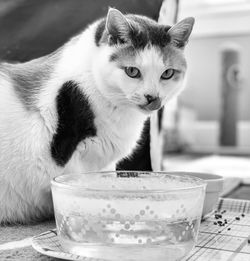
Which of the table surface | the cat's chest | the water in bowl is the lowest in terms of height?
the table surface

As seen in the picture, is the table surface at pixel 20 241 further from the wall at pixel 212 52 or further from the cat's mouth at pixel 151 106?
the wall at pixel 212 52

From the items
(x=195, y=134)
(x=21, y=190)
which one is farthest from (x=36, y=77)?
(x=195, y=134)

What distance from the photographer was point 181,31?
705mm

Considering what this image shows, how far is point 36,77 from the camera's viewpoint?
69cm

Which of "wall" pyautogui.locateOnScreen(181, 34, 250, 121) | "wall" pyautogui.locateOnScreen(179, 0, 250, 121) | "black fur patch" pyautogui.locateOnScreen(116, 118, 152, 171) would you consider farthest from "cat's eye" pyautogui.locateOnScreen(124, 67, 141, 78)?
"wall" pyautogui.locateOnScreen(181, 34, 250, 121)

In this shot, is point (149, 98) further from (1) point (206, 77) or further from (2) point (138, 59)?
(1) point (206, 77)

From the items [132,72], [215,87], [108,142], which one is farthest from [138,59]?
[215,87]

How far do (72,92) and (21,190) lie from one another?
0.55ft

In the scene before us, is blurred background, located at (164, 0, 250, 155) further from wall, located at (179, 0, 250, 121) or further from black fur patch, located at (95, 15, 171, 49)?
black fur patch, located at (95, 15, 171, 49)

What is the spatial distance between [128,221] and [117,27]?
37cm

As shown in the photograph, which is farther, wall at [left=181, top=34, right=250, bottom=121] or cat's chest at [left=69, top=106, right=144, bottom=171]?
wall at [left=181, top=34, right=250, bottom=121]

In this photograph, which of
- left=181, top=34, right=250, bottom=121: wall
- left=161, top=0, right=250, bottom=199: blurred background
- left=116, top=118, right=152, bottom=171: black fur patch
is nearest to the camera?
left=116, top=118, right=152, bottom=171: black fur patch

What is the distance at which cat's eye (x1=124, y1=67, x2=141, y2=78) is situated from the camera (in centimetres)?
68

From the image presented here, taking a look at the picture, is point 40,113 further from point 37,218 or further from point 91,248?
point 91,248
